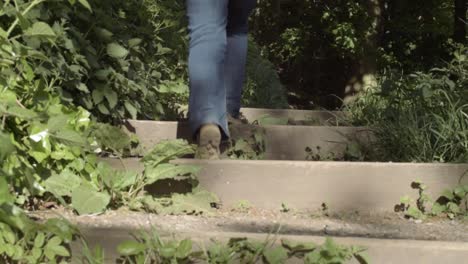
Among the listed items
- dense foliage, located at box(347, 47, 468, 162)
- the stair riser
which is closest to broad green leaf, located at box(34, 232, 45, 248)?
the stair riser

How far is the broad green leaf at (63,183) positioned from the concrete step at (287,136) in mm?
1197

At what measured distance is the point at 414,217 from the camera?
10.8 feet

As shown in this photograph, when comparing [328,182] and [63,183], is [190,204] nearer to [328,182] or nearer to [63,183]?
[63,183]

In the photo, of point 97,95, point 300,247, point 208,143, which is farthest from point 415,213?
point 97,95

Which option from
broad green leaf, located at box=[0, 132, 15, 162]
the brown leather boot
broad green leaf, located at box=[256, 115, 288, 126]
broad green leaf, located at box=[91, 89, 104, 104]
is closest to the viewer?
broad green leaf, located at box=[0, 132, 15, 162]

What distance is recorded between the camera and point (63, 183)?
3.06m

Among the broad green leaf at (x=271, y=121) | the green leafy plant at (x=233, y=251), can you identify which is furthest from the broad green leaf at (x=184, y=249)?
the broad green leaf at (x=271, y=121)

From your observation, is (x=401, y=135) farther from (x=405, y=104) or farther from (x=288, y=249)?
(x=288, y=249)

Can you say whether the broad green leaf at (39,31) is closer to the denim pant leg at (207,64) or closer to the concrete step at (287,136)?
the denim pant leg at (207,64)

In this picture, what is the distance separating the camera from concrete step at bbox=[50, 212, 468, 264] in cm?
257

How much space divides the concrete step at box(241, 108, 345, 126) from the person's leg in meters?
0.85

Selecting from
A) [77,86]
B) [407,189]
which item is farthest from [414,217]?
[77,86]

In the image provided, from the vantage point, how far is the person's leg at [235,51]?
4.31 m

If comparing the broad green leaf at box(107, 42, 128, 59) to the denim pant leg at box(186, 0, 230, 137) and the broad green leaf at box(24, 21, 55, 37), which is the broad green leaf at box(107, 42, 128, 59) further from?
the broad green leaf at box(24, 21, 55, 37)
